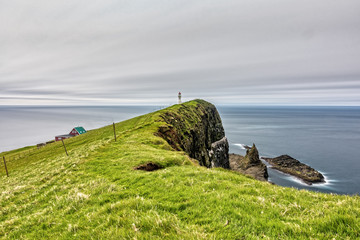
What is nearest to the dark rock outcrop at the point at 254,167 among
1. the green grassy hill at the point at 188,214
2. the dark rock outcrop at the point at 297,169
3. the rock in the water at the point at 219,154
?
the rock in the water at the point at 219,154

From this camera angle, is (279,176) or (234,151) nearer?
(279,176)

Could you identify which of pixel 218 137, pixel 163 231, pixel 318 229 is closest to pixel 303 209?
pixel 318 229

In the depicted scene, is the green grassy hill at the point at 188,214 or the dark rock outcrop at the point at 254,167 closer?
the green grassy hill at the point at 188,214

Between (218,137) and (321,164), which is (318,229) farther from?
(321,164)

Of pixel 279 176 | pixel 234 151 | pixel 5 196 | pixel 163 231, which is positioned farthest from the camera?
pixel 234 151

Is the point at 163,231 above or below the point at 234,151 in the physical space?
above

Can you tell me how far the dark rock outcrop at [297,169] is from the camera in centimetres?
8255

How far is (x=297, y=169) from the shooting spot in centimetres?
9631

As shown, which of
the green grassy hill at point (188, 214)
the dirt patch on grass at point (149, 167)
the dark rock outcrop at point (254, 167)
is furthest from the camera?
the dark rock outcrop at point (254, 167)

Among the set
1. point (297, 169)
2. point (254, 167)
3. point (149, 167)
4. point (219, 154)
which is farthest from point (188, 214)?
point (297, 169)

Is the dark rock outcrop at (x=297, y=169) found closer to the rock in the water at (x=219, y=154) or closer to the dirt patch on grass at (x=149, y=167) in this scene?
the rock in the water at (x=219, y=154)

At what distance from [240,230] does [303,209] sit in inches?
125

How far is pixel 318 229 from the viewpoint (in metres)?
4.73

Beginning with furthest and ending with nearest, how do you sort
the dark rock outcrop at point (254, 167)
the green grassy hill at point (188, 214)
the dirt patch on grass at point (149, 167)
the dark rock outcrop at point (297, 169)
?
the dark rock outcrop at point (297, 169) < the dark rock outcrop at point (254, 167) < the dirt patch on grass at point (149, 167) < the green grassy hill at point (188, 214)
